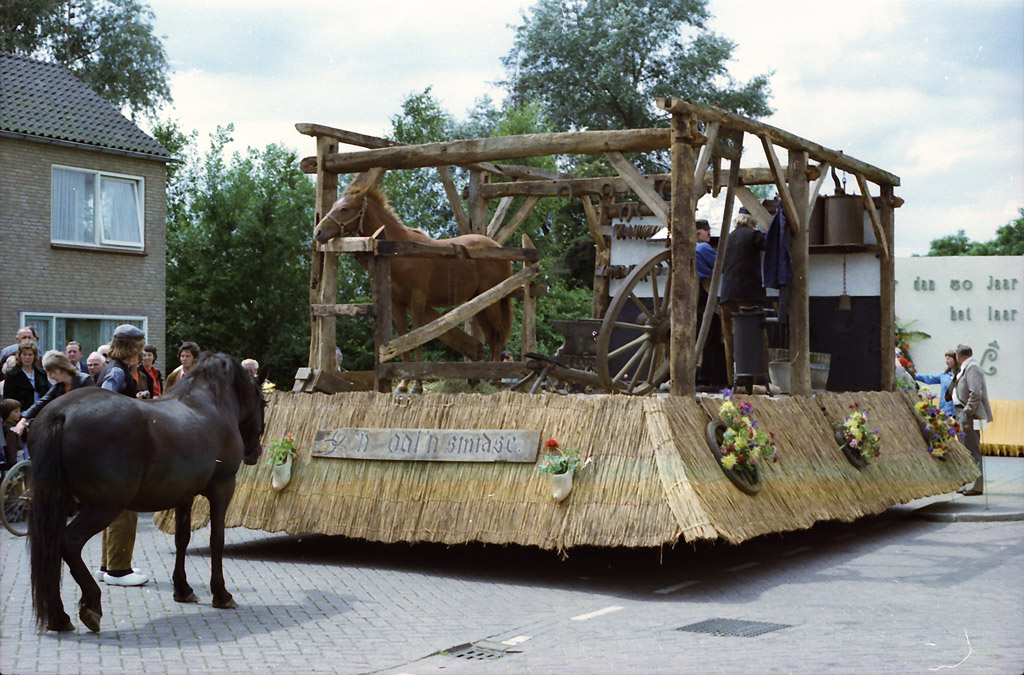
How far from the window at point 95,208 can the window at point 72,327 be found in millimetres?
1493

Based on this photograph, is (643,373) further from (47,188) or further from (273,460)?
(47,188)

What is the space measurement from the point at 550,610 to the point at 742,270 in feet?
16.7

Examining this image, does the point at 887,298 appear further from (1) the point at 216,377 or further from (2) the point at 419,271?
(1) the point at 216,377

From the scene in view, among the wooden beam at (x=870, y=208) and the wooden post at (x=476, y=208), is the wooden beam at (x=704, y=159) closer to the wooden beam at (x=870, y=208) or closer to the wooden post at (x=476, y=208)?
the wooden beam at (x=870, y=208)

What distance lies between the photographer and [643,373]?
39.1 feet

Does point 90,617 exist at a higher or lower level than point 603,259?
lower

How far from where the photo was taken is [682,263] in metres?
9.91

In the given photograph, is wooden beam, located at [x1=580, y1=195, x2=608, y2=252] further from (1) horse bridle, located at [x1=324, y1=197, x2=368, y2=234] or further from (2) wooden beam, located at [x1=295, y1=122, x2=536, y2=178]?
(1) horse bridle, located at [x1=324, y1=197, x2=368, y2=234]

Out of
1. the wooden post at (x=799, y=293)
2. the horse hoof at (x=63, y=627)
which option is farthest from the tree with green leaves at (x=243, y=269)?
the horse hoof at (x=63, y=627)

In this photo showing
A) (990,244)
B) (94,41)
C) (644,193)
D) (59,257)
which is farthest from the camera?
(990,244)

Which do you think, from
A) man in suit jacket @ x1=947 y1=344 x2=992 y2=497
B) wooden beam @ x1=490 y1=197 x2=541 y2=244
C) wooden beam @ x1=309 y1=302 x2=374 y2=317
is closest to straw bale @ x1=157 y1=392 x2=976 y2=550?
wooden beam @ x1=309 y1=302 x2=374 y2=317

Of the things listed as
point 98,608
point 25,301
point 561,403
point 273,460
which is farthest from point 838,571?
point 25,301

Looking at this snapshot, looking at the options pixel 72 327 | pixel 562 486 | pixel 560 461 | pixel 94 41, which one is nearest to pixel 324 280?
pixel 560 461

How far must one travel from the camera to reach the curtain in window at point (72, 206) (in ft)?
79.3
